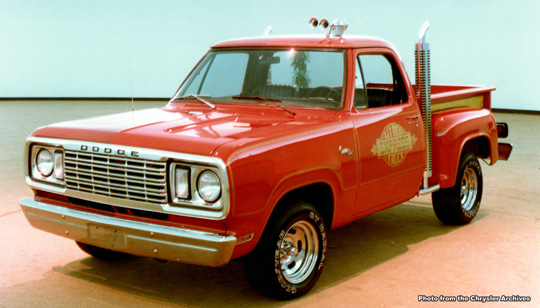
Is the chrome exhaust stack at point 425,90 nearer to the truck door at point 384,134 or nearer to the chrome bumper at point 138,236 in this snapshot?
the truck door at point 384,134

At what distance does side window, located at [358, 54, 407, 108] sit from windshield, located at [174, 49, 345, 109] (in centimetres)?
31

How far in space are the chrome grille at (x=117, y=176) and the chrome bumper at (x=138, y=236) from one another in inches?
6.7

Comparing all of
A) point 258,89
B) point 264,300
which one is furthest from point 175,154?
point 258,89

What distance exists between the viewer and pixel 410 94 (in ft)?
18.8

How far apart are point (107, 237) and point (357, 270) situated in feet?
6.60

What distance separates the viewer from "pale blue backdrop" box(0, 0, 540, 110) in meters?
16.0

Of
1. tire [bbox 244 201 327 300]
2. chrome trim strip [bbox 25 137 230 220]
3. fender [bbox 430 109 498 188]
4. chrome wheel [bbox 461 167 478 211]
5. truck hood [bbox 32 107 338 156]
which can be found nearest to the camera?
chrome trim strip [bbox 25 137 230 220]

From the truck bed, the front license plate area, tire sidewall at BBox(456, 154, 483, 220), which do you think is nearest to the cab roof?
the truck bed

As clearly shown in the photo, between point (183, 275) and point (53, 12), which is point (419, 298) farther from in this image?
point (53, 12)

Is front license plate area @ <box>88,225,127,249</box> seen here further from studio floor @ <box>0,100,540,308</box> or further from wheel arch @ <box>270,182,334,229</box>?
wheel arch @ <box>270,182,334,229</box>

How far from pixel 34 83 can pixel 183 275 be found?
17.4 m

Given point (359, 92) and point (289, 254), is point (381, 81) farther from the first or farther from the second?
point (289, 254)

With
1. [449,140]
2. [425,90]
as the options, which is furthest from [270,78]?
[449,140]

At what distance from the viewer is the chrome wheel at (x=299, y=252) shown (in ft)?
14.8
